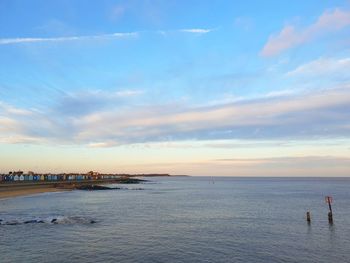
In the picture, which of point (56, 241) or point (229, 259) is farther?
point (56, 241)

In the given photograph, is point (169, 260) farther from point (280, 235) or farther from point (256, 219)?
point (256, 219)

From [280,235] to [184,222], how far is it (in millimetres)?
13155

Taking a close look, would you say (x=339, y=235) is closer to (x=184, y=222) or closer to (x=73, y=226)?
(x=184, y=222)

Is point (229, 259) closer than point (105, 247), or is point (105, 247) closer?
point (229, 259)

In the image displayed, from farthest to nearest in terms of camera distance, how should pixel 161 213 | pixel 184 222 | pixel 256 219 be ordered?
pixel 161 213 → pixel 256 219 → pixel 184 222

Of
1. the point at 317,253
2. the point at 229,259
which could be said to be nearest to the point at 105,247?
the point at 229,259

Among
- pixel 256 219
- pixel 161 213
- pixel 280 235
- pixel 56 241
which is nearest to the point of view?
pixel 56 241

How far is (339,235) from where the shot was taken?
42562 mm

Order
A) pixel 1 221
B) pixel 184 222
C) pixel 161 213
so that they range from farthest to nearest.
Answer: pixel 161 213 → pixel 184 222 → pixel 1 221

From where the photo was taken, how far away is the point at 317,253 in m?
33.5

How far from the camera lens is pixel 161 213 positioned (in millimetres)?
59750

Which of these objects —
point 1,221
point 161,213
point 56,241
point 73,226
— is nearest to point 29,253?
point 56,241

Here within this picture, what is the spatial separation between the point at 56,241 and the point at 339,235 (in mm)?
29401

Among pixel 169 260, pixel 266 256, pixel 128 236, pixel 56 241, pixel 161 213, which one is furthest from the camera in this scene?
pixel 161 213
